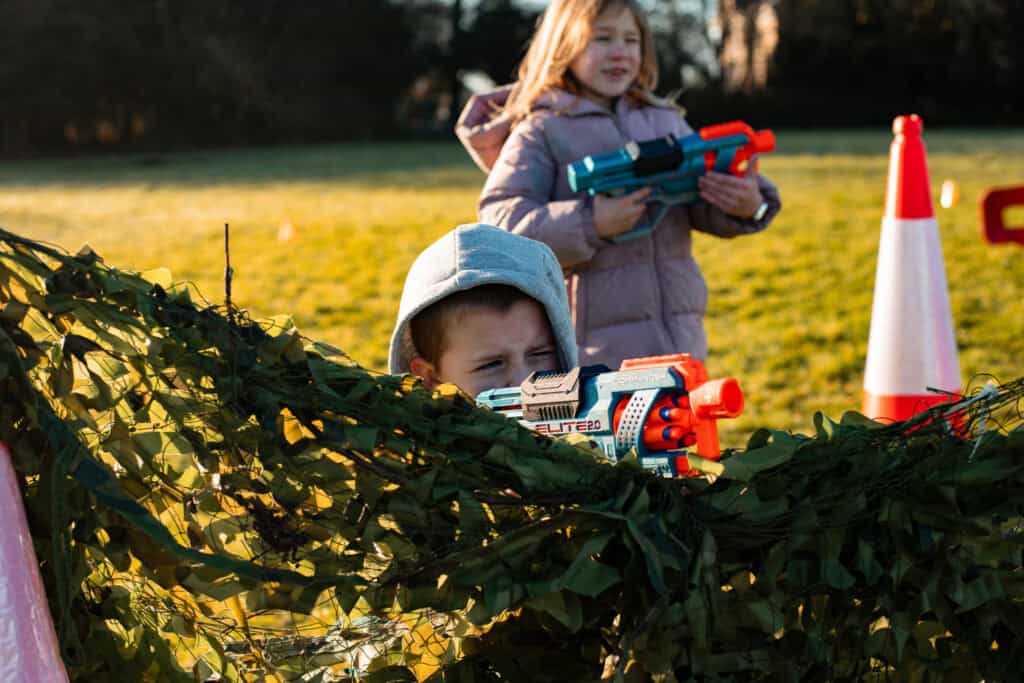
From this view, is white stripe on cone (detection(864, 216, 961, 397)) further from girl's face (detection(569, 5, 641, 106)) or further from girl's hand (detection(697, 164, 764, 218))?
girl's face (detection(569, 5, 641, 106))

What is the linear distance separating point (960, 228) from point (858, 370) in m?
5.30

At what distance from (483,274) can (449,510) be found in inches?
Result: 47.8

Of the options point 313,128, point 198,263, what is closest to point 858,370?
point 198,263

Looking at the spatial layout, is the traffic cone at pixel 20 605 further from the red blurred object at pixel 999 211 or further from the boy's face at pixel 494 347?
the red blurred object at pixel 999 211

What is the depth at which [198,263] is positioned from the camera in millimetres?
12422

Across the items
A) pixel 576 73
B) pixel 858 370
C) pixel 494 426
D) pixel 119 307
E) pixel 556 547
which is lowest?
pixel 858 370

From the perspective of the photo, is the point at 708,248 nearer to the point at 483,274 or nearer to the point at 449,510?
the point at 483,274

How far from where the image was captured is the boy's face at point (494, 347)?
2.95 m

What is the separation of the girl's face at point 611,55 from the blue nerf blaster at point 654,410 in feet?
7.62

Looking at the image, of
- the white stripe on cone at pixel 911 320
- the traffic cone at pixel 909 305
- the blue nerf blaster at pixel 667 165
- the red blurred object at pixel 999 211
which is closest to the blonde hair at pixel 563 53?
the blue nerf blaster at pixel 667 165

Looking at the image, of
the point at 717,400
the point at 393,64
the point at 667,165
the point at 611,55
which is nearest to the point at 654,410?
the point at 717,400

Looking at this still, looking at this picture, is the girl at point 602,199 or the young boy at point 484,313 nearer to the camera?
the young boy at point 484,313

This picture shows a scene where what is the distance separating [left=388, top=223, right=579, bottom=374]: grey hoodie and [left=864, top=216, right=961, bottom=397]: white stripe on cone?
6.58 feet

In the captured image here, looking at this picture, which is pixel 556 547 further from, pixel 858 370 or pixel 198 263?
pixel 198 263
